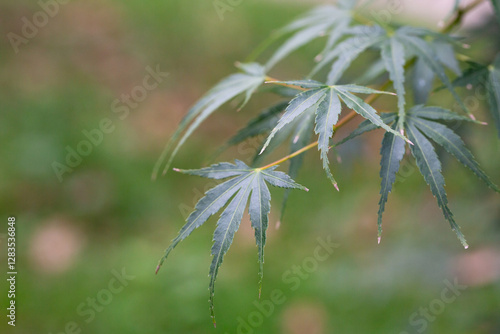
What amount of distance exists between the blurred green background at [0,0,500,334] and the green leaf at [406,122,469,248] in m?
0.60

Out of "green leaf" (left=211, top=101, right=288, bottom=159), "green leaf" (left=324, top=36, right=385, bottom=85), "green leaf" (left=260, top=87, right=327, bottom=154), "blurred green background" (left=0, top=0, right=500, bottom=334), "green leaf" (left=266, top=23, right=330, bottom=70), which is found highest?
"green leaf" (left=260, top=87, right=327, bottom=154)

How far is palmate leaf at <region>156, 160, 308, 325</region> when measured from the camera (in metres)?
0.75

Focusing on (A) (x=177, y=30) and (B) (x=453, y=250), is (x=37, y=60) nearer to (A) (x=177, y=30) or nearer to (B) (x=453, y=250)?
(A) (x=177, y=30)

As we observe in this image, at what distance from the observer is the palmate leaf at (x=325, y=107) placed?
730 millimetres

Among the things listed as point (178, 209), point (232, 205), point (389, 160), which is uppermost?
point (232, 205)

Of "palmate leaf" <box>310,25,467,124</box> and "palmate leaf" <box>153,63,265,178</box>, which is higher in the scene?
"palmate leaf" <box>153,63,265,178</box>

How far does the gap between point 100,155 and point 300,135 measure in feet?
6.92

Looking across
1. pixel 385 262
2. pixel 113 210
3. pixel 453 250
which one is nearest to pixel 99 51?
pixel 113 210

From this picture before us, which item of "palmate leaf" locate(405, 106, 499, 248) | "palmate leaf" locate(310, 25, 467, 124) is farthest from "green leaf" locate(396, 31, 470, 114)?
"palmate leaf" locate(405, 106, 499, 248)

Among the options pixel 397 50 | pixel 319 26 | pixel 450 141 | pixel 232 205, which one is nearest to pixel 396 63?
pixel 397 50

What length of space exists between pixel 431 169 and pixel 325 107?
201 millimetres

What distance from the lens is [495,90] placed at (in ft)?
3.16

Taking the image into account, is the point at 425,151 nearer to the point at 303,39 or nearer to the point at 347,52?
the point at 347,52

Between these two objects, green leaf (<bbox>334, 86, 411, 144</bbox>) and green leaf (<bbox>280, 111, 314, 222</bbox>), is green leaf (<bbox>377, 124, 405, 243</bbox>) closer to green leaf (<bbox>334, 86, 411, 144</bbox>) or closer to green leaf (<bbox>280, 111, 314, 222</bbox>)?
green leaf (<bbox>334, 86, 411, 144</bbox>)
